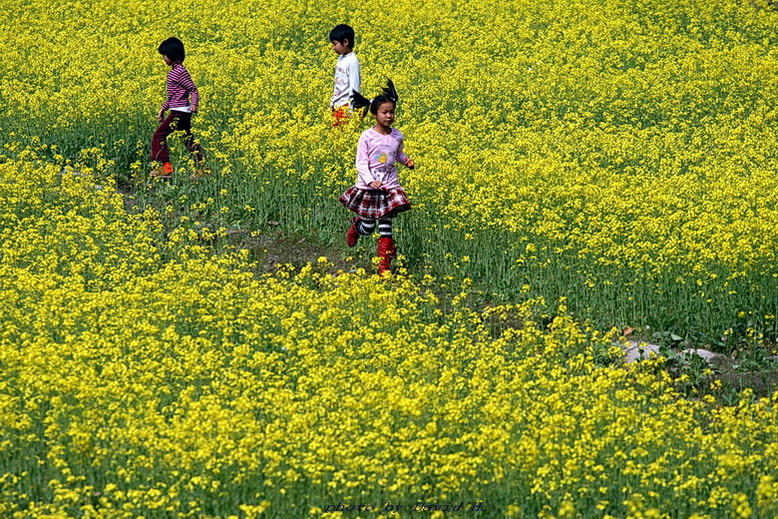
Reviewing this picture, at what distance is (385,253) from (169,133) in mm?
4002

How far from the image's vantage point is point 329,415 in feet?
24.8

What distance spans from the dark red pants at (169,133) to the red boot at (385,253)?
3482mm

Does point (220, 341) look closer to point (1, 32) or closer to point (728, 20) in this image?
point (1, 32)

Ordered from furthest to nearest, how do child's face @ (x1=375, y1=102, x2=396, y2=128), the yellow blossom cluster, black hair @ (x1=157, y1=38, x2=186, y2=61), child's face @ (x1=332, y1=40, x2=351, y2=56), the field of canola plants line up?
child's face @ (x1=332, y1=40, x2=351, y2=56), black hair @ (x1=157, y1=38, x2=186, y2=61), child's face @ (x1=375, y1=102, x2=396, y2=128), the field of canola plants, the yellow blossom cluster

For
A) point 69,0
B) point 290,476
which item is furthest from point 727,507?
point 69,0

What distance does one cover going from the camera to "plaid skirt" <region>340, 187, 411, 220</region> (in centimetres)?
1107

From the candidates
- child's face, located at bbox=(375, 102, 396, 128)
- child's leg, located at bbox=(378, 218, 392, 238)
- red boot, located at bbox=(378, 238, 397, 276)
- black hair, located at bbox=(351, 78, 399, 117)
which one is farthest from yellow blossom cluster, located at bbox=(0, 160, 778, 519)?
black hair, located at bbox=(351, 78, 399, 117)

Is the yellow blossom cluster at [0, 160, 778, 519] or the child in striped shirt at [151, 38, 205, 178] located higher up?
the child in striped shirt at [151, 38, 205, 178]

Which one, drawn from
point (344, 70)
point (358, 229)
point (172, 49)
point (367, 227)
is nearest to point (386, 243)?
point (367, 227)

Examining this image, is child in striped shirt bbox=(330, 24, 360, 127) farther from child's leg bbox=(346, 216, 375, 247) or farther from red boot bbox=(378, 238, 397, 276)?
red boot bbox=(378, 238, 397, 276)

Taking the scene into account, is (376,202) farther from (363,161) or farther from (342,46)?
(342,46)

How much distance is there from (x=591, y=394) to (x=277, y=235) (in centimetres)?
507

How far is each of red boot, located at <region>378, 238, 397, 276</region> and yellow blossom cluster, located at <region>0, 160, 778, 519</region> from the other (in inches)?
26.5

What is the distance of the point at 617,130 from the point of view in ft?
53.1
